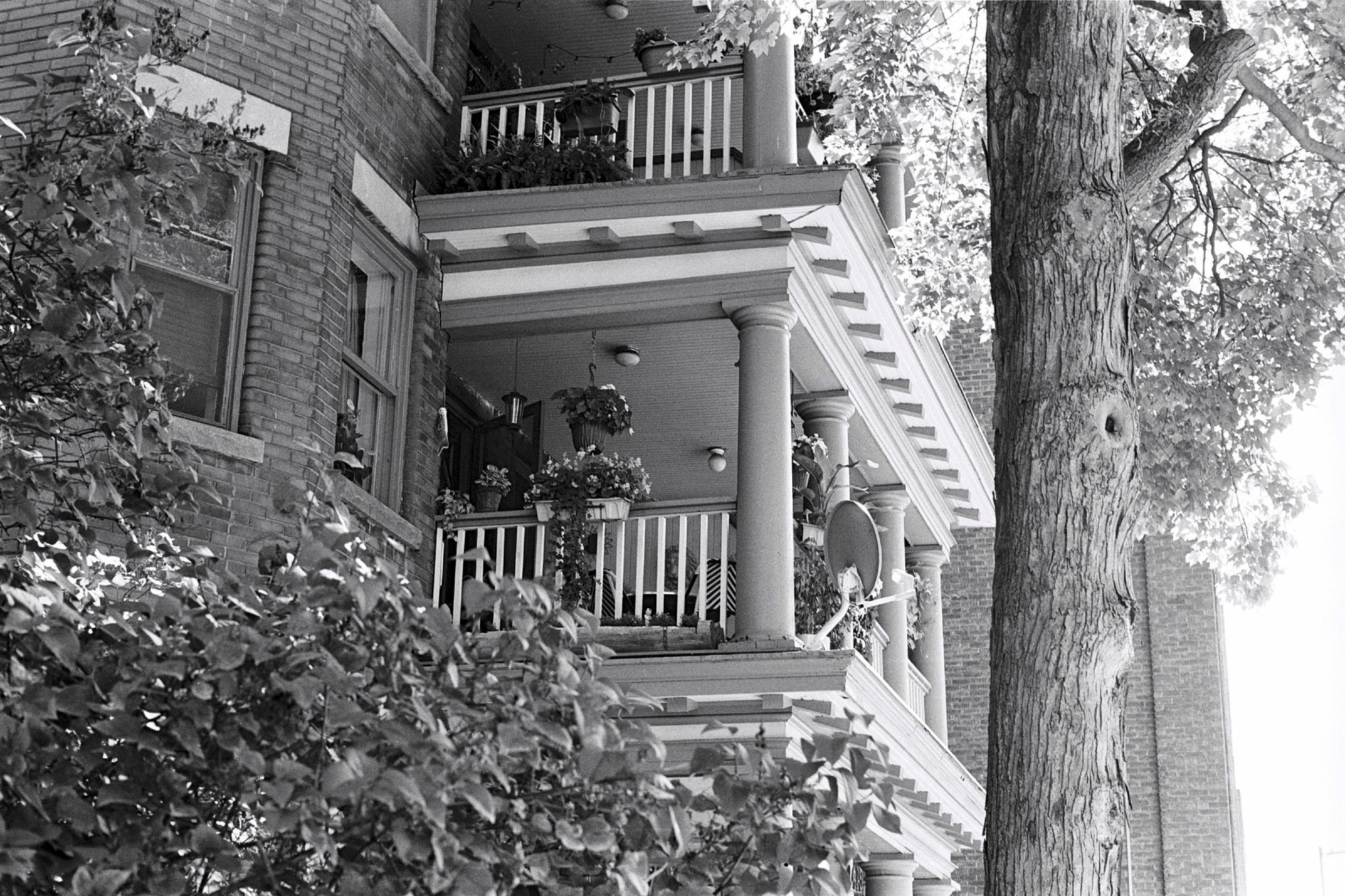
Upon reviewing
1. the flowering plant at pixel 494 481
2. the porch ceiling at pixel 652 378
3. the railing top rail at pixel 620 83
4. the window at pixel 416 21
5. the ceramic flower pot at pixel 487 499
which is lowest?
the ceramic flower pot at pixel 487 499

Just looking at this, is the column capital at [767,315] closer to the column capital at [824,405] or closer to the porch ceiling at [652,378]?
the porch ceiling at [652,378]

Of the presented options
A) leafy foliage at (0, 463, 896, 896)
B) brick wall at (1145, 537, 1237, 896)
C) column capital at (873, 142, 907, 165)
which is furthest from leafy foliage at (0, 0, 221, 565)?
brick wall at (1145, 537, 1237, 896)

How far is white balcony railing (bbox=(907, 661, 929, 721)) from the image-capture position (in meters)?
13.6

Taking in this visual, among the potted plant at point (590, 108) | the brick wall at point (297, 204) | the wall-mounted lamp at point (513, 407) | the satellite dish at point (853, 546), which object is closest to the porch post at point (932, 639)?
the wall-mounted lamp at point (513, 407)

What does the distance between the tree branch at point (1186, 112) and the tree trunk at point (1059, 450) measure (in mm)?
804

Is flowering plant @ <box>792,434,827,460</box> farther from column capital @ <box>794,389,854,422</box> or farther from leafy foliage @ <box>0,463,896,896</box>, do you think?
leafy foliage @ <box>0,463,896,896</box>

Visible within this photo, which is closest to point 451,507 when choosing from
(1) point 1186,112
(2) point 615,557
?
(2) point 615,557

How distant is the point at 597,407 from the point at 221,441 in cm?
360

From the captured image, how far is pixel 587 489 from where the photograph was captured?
10367mm

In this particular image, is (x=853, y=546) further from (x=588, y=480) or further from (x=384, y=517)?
(x=384, y=517)

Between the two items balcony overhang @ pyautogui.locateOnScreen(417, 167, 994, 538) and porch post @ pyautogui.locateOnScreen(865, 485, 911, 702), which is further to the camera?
porch post @ pyautogui.locateOnScreen(865, 485, 911, 702)

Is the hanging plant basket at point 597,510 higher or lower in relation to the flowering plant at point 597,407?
lower

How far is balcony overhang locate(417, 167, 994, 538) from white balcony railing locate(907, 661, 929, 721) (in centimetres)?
308

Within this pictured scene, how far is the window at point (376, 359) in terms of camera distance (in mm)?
10102
